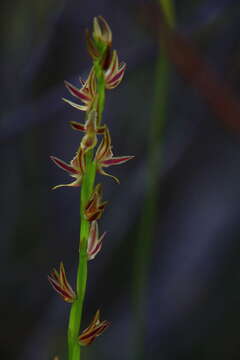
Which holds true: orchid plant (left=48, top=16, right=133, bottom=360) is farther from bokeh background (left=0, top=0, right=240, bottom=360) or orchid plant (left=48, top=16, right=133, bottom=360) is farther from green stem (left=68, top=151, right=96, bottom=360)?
bokeh background (left=0, top=0, right=240, bottom=360)

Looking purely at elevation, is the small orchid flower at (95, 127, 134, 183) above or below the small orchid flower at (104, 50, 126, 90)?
below

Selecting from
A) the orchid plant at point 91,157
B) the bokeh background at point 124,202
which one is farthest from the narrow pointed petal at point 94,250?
the bokeh background at point 124,202

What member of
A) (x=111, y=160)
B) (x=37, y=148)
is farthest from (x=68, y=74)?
(x=111, y=160)

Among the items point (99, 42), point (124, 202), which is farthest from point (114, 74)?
point (124, 202)

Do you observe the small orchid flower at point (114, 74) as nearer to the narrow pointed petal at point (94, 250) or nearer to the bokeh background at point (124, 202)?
the narrow pointed petal at point (94, 250)

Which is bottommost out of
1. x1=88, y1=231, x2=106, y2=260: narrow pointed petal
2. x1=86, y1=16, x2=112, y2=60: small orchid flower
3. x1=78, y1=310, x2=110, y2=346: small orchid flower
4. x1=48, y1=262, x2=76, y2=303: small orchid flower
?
x1=78, y1=310, x2=110, y2=346: small orchid flower

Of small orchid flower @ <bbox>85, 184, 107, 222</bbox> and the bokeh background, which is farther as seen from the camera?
the bokeh background

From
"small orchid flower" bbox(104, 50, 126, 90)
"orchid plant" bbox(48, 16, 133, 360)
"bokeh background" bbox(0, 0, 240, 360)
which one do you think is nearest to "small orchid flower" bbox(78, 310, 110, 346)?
"orchid plant" bbox(48, 16, 133, 360)

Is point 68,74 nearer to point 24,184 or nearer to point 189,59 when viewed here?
point 24,184
